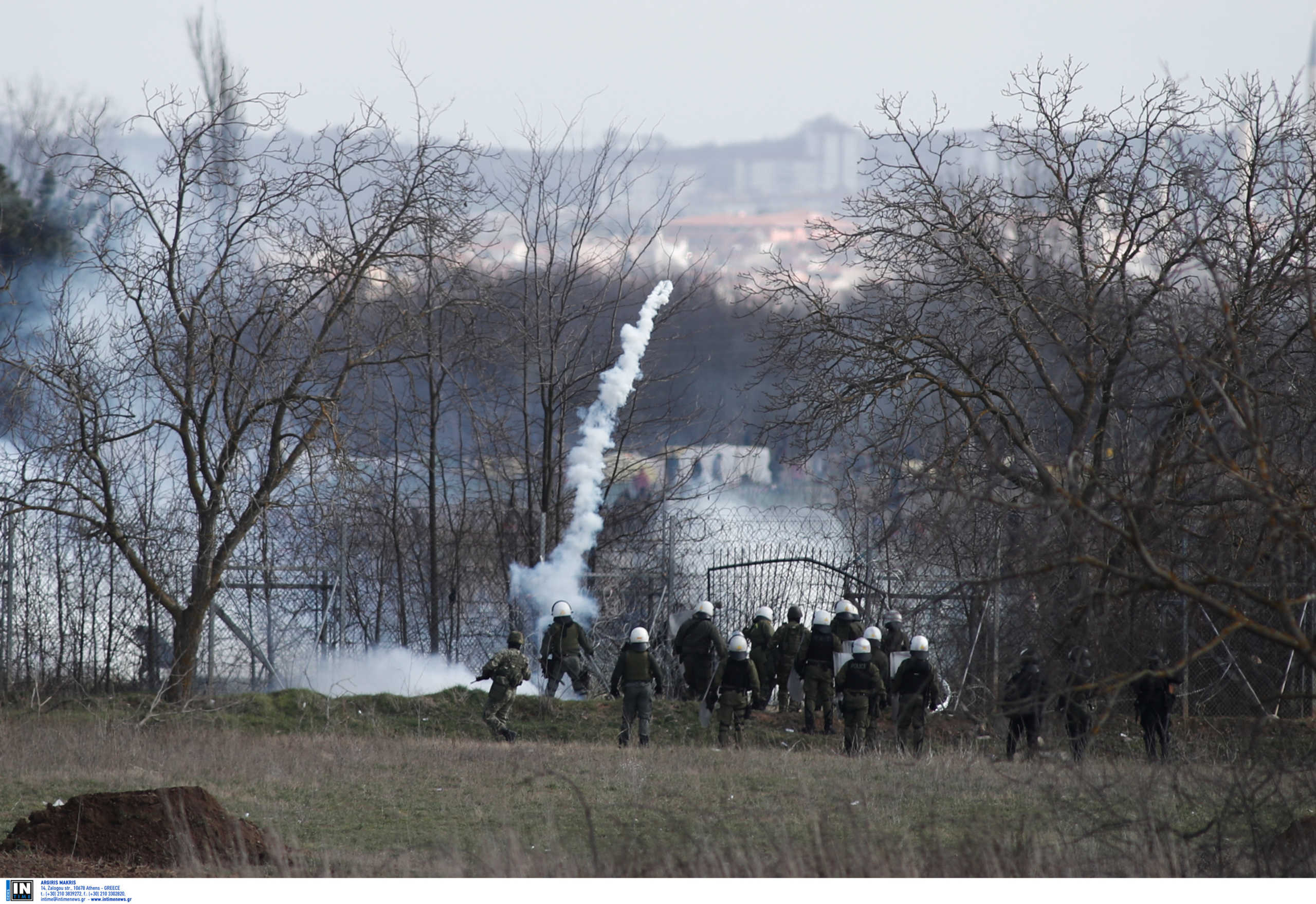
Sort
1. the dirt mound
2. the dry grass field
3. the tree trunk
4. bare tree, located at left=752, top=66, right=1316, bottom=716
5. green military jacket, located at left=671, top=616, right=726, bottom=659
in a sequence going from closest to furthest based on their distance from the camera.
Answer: the dry grass field → the dirt mound → bare tree, located at left=752, top=66, right=1316, bottom=716 → the tree trunk → green military jacket, located at left=671, top=616, right=726, bottom=659

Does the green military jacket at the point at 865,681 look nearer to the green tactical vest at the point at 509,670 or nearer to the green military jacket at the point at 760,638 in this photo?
the green military jacket at the point at 760,638

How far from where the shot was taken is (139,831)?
787 centimetres

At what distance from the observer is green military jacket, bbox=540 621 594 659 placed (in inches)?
632

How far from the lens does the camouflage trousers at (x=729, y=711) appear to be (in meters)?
14.3

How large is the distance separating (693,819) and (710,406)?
29044mm

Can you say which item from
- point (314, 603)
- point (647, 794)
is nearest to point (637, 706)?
point (647, 794)

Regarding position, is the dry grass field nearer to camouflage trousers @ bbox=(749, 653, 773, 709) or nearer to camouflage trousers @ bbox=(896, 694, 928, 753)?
camouflage trousers @ bbox=(896, 694, 928, 753)

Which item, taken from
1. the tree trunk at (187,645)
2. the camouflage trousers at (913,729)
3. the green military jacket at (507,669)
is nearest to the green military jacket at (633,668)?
the green military jacket at (507,669)

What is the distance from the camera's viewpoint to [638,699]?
14.2 meters

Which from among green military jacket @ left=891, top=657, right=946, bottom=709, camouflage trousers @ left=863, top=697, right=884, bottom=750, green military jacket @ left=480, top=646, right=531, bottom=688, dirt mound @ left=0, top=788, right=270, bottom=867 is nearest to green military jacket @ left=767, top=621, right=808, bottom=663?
camouflage trousers @ left=863, top=697, right=884, bottom=750

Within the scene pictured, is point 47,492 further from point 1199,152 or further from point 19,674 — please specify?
point 1199,152

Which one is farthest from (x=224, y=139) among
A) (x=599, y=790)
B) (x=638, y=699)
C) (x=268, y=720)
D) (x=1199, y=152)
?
(x=1199, y=152)

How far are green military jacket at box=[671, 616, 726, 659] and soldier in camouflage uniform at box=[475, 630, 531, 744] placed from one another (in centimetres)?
255

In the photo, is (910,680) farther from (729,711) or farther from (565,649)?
→ (565,649)
